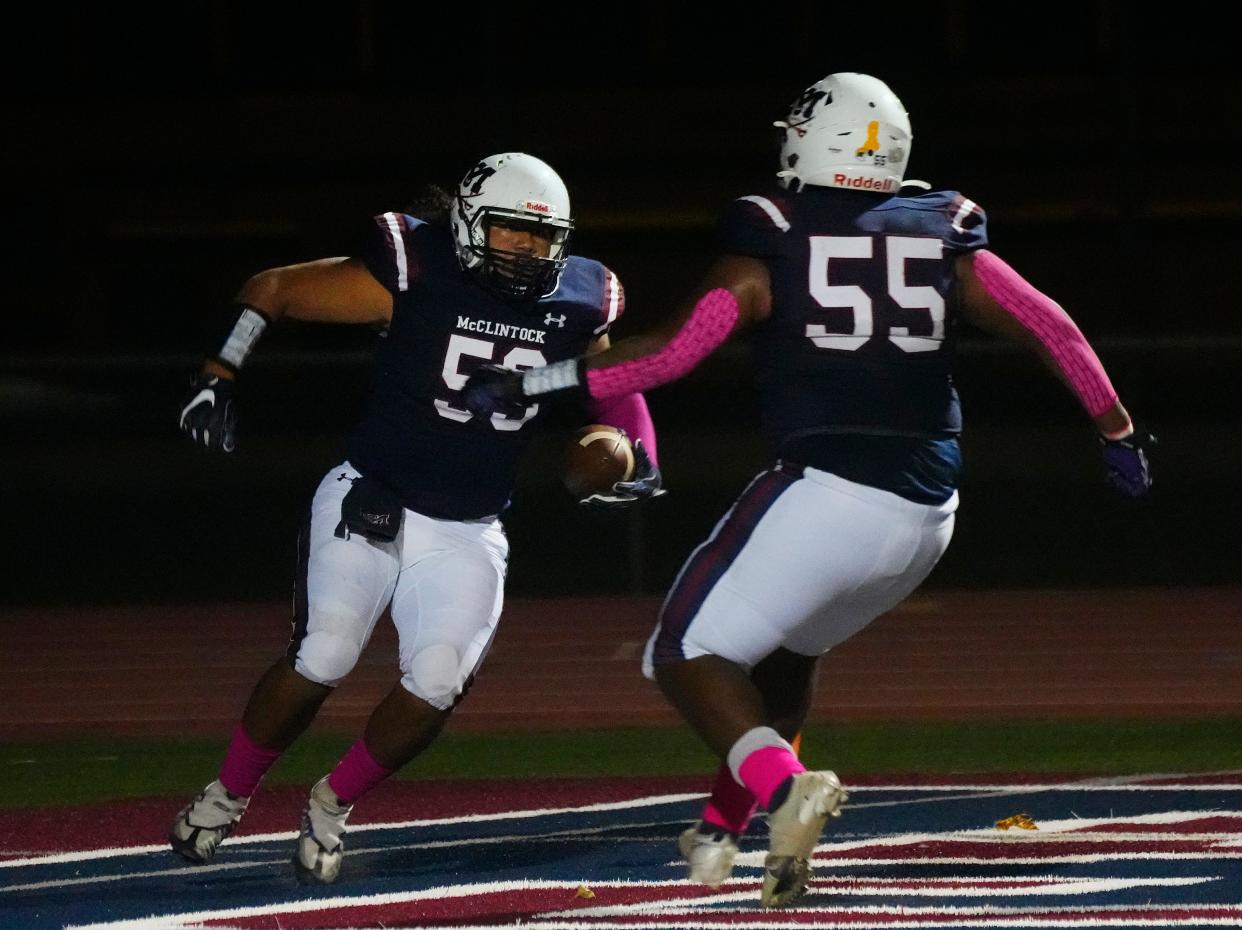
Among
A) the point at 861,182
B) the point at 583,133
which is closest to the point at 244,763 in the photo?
the point at 861,182

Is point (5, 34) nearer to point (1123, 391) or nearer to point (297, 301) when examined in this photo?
point (1123, 391)

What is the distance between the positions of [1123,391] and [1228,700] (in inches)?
340

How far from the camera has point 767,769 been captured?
4.12m

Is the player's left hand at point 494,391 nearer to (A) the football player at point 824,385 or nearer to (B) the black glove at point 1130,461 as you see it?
(A) the football player at point 824,385

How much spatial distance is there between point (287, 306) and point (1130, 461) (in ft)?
6.38

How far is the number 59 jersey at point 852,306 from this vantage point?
432 cm

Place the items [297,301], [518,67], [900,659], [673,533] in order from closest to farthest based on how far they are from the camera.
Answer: [297,301]
[900,659]
[673,533]
[518,67]

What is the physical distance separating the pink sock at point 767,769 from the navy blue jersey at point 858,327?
0.57 meters

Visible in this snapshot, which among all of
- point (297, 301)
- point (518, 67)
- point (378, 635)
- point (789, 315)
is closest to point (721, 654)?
point (789, 315)

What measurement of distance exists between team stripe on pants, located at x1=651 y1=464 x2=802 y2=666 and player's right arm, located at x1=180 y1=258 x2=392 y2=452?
118 cm

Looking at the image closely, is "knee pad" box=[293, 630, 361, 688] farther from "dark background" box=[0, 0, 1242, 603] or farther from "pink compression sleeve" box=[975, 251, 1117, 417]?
"dark background" box=[0, 0, 1242, 603]

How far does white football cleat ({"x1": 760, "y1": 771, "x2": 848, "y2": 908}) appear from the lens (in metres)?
4.00

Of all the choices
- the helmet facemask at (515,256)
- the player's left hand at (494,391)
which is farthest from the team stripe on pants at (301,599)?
the helmet facemask at (515,256)

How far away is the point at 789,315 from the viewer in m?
4.34
